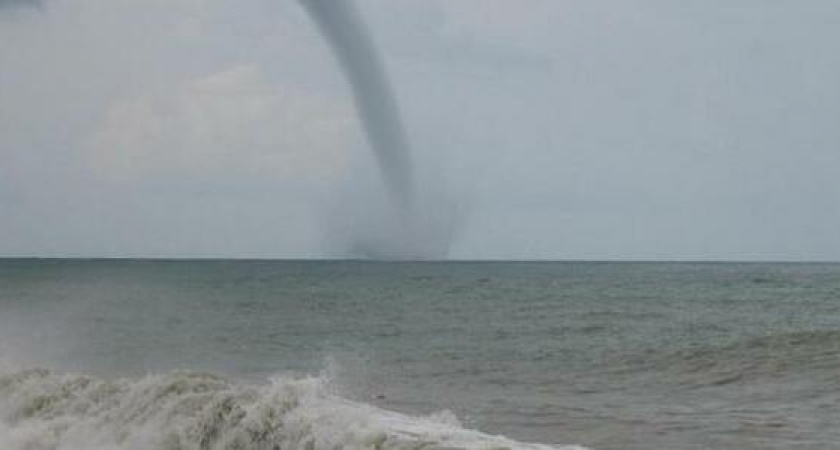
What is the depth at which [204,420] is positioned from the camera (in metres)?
16.8

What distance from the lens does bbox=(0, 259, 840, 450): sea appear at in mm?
16906

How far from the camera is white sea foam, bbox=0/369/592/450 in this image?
15008 millimetres

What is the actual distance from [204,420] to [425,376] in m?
14.8

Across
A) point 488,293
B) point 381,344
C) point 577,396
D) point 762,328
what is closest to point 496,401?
point 577,396

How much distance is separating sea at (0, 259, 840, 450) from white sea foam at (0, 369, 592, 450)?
→ 0.04 metres

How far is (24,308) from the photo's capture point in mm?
71188

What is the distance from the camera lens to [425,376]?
31.2 m

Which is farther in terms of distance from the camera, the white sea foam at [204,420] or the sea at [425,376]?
the sea at [425,376]

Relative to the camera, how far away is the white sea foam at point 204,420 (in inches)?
591

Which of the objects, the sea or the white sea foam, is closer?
the white sea foam

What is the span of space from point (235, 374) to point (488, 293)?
61636mm

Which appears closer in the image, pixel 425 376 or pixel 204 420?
pixel 204 420

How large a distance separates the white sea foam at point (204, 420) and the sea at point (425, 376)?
0.04 metres

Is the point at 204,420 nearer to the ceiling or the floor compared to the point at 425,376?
nearer to the floor
